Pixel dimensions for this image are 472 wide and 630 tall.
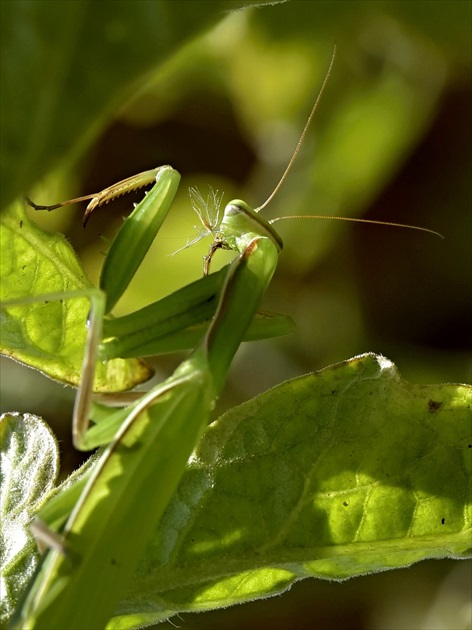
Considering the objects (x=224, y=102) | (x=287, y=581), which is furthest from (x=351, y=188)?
(x=287, y=581)

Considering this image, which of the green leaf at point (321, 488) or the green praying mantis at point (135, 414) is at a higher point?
the green praying mantis at point (135, 414)

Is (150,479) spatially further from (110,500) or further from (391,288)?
(391,288)

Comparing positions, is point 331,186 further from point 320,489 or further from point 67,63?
point 67,63

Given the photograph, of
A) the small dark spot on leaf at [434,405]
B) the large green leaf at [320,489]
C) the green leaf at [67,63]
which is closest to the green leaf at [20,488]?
the large green leaf at [320,489]

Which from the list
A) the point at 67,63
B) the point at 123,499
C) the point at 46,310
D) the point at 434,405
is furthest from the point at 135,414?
the point at 67,63

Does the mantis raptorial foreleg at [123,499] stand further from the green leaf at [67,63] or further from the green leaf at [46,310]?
the green leaf at [67,63]

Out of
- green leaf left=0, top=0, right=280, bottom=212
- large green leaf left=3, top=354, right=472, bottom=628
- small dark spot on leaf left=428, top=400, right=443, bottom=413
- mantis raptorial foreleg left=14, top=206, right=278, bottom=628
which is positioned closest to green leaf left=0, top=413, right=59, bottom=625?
large green leaf left=3, top=354, right=472, bottom=628
